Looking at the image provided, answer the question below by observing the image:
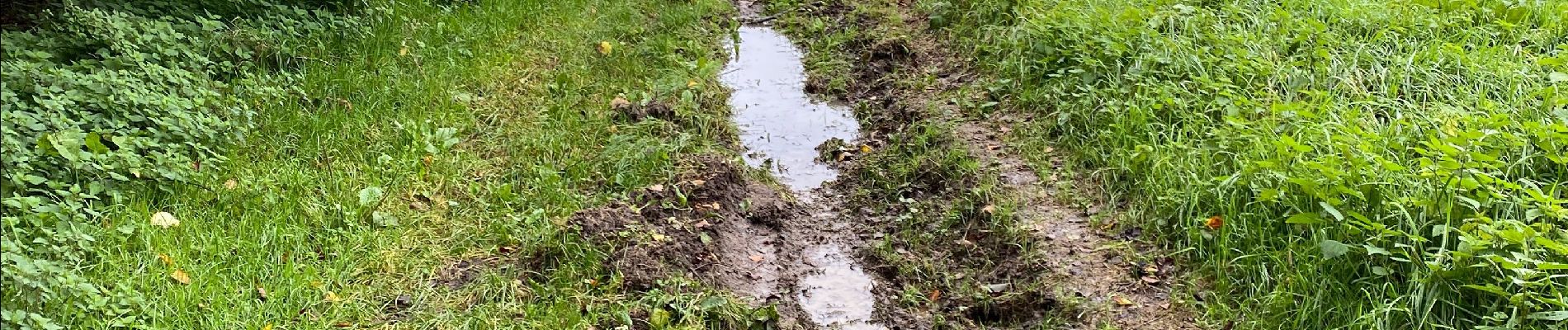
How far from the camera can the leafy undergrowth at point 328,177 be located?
343 centimetres

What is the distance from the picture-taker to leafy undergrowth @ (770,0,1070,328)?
3934 mm

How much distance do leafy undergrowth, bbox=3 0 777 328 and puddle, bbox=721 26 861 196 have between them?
8.7 inches

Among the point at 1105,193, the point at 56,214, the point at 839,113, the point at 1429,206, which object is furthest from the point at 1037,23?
the point at 56,214

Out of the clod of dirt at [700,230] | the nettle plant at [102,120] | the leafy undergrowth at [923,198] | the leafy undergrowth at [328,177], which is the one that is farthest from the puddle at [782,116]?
the nettle plant at [102,120]

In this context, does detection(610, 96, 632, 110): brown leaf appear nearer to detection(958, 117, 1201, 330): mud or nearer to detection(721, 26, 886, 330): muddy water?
detection(721, 26, 886, 330): muddy water

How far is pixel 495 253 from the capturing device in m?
4.03

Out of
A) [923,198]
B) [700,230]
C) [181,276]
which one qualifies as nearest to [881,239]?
[923,198]

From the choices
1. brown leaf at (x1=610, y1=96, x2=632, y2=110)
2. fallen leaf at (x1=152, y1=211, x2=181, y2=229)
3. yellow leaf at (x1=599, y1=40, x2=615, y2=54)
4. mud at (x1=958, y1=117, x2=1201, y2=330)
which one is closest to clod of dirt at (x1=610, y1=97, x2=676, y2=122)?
brown leaf at (x1=610, y1=96, x2=632, y2=110)

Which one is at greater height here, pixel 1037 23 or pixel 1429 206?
pixel 1429 206

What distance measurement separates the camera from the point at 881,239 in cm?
451

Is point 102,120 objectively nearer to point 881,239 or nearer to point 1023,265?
point 881,239

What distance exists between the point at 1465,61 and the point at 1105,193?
1.76 metres

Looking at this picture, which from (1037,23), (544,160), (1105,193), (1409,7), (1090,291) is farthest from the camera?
(1037,23)

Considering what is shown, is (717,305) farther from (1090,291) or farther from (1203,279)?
(1203,279)
